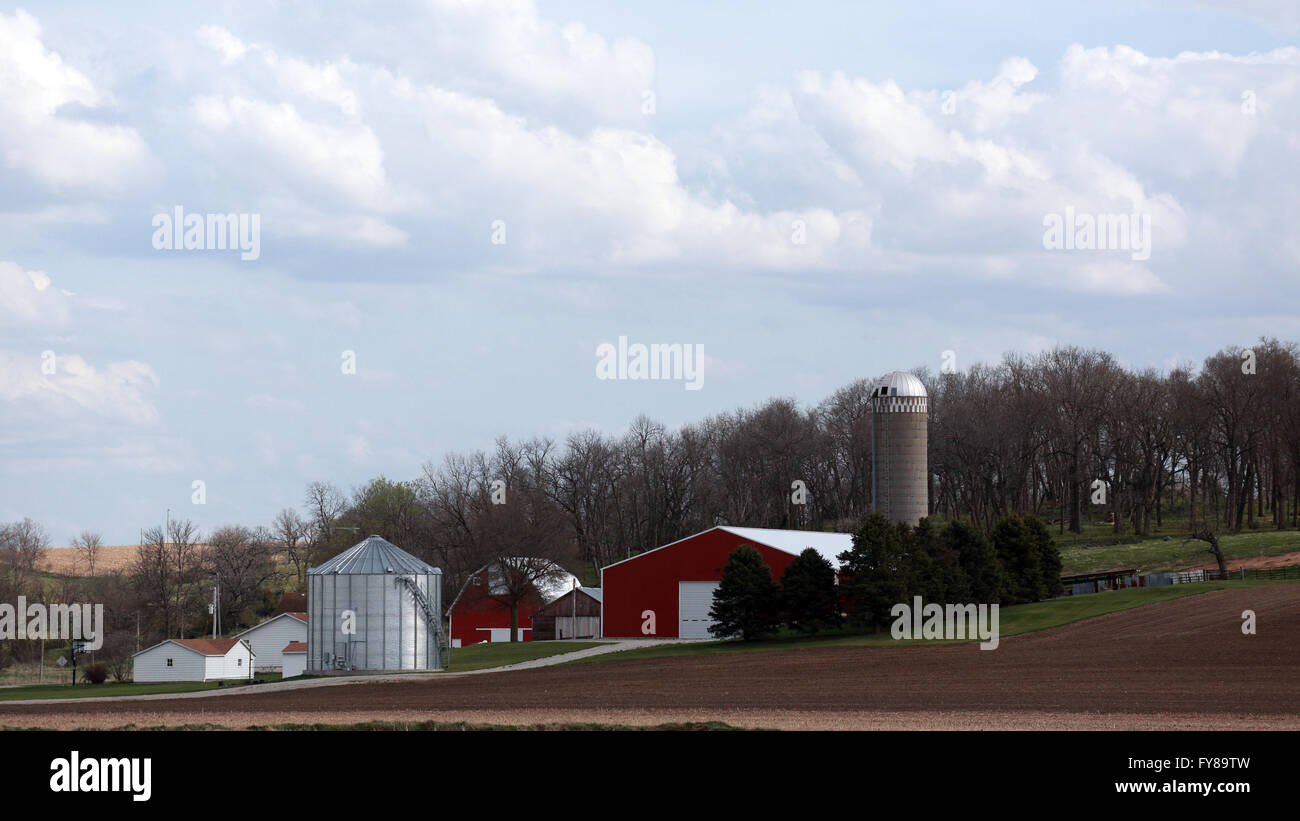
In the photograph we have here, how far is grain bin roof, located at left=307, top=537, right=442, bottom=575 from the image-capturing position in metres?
62.6

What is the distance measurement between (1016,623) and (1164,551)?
31583mm

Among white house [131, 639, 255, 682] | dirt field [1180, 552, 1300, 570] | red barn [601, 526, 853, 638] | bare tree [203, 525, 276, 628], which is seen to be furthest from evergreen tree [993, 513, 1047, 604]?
bare tree [203, 525, 276, 628]

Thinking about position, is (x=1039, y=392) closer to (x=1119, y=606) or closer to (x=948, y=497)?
(x=948, y=497)

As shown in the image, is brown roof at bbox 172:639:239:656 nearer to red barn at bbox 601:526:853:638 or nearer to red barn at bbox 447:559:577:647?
red barn at bbox 447:559:577:647

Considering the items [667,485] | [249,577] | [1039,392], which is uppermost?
[1039,392]

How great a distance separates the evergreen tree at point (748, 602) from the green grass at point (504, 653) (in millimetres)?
7462

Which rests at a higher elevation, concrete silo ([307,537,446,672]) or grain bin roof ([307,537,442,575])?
grain bin roof ([307,537,442,575])

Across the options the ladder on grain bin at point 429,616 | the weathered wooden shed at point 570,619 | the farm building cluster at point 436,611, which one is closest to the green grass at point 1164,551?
the farm building cluster at point 436,611

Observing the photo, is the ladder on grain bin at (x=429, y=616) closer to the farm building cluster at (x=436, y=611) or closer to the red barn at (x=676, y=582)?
the farm building cluster at (x=436, y=611)

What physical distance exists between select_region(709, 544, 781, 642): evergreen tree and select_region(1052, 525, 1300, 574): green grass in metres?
31.0

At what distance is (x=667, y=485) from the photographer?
118500mm
